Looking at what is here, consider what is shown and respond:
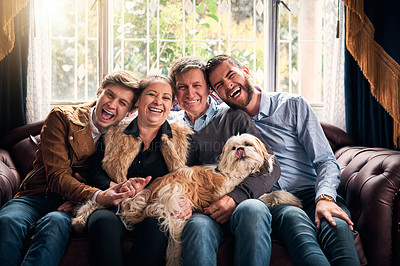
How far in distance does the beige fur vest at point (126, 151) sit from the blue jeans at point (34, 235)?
29cm

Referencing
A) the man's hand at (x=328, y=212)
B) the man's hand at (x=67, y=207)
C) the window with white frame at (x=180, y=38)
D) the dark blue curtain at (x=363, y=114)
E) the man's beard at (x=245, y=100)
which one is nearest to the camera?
the man's hand at (x=328, y=212)

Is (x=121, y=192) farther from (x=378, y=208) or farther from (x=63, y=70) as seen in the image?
(x=63, y=70)

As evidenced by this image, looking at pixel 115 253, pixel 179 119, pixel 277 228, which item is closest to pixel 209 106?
pixel 179 119

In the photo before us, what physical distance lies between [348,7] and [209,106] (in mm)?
1173

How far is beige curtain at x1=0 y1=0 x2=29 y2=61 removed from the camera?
2283 millimetres

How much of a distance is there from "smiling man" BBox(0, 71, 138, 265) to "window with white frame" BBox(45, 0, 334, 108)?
Answer: 113 centimetres

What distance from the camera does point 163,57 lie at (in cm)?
308

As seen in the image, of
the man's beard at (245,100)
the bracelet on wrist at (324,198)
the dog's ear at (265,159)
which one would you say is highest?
the man's beard at (245,100)

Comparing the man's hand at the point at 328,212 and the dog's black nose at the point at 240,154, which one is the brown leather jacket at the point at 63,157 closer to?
the dog's black nose at the point at 240,154

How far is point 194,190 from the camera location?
164cm

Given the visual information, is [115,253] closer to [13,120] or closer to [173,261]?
[173,261]

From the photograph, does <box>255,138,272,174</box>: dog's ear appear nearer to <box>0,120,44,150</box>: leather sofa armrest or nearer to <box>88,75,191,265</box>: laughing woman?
<box>88,75,191,265</box>: laughing woman

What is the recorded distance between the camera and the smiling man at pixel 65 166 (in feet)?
5.11

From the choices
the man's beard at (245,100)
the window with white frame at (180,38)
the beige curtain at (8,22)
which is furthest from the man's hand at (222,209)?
the beige curtain at (8,22)
